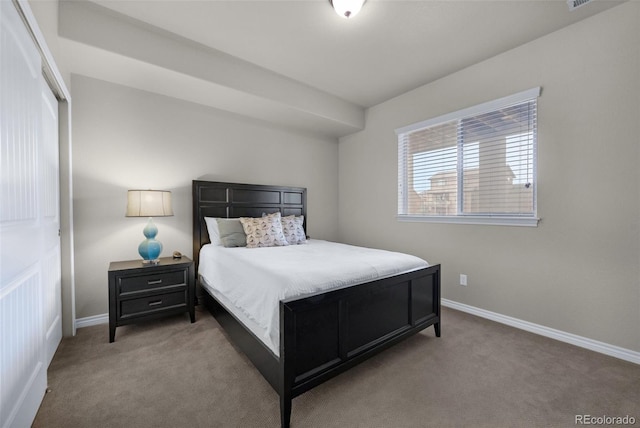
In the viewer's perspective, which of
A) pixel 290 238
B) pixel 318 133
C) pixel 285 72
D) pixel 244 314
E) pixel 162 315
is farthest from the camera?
pixel 318 133

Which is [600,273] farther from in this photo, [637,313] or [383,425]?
[383,425]

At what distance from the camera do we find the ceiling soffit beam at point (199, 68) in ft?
7.19

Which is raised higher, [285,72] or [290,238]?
[285,72]

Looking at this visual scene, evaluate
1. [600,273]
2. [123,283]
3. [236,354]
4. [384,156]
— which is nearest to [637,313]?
[600,273]

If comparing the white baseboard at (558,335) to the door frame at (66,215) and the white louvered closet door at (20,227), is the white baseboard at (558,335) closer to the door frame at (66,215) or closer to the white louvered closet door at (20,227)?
the white louvered closet door at (20,227)

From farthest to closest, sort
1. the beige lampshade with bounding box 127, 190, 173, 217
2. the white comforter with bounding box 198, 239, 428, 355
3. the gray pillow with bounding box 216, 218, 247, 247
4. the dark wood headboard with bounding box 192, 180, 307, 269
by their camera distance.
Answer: the dark wood headboard with bounding box 192, 180, 307, 269, the gray pillow with bounding box 216, 218, 247, 247, the beige lampshade with bounding box 127, 190, 173, 217, the white comforter with bounding box 198, 239, 428, 355

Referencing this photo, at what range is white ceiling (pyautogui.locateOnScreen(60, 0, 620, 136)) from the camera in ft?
7.06

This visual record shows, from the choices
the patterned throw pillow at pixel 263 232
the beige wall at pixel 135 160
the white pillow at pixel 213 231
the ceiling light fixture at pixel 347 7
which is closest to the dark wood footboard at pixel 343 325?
the patterned throw pillow at pixel 263 232

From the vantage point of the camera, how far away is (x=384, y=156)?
12.9 feet

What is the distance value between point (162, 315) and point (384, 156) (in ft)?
11.0

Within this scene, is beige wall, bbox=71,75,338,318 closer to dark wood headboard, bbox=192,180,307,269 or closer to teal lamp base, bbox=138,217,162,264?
dark wood headboard, bbox=192,180,307,269

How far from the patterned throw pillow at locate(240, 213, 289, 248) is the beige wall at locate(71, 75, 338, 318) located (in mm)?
784

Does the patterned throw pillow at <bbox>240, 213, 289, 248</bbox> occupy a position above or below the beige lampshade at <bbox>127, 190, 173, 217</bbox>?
below

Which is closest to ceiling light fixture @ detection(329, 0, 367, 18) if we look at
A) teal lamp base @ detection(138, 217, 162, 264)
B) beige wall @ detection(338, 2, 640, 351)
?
beige wall @ detection(338, 2, 640, 351)
